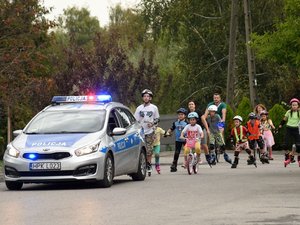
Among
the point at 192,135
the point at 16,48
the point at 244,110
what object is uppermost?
the point at 16,48

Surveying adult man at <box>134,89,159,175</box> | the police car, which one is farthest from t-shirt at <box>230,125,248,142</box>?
the police car

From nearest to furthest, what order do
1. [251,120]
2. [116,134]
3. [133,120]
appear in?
[116,134] → [133,120] → [251,120]

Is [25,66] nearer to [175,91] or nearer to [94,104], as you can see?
[94,104]

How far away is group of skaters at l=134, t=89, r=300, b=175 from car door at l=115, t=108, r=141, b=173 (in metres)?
0.69

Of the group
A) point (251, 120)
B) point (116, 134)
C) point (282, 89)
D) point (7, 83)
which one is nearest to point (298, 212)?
point (116, 134)

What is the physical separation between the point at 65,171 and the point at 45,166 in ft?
1.17

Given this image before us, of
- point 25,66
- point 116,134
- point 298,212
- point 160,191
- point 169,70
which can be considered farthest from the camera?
point 169,70

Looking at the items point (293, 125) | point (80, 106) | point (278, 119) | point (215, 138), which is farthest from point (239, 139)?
point (278, 119)

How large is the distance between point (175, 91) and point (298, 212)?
45.9 m

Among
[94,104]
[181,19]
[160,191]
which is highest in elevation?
[181,19]

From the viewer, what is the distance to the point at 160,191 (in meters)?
18.3

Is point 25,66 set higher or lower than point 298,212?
higher

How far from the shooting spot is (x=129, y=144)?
21031 millimetres

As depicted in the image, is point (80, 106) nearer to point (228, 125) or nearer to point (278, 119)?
point (228, 125)
